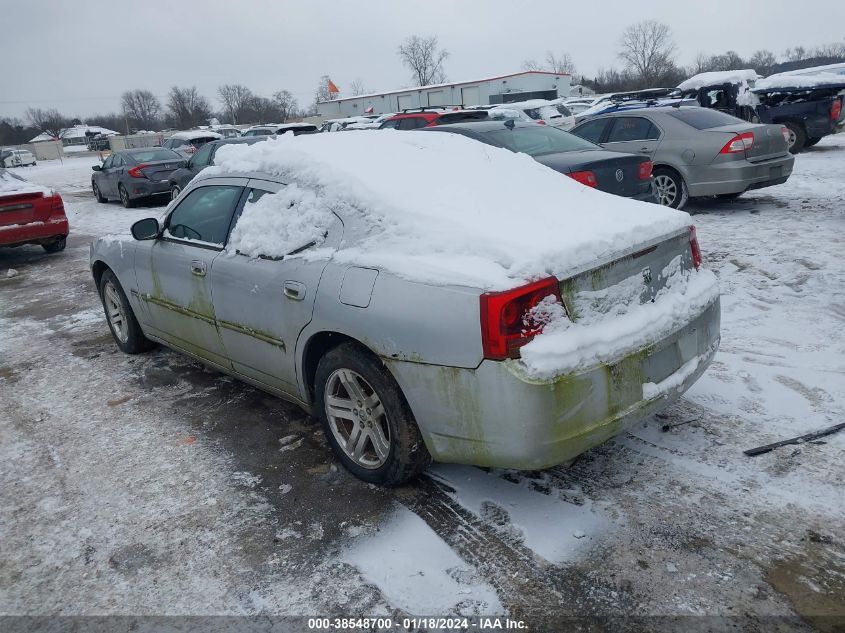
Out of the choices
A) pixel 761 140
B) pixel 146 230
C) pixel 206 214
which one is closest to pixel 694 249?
pixel 206 214

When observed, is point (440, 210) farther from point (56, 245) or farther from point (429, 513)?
point (56, 245)

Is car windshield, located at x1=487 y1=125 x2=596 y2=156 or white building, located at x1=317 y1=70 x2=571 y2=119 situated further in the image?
white building, located at x1=317 y1=70 x2=571 y2=119

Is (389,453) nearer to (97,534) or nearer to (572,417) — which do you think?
(572,417)

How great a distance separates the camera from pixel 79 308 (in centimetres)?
758

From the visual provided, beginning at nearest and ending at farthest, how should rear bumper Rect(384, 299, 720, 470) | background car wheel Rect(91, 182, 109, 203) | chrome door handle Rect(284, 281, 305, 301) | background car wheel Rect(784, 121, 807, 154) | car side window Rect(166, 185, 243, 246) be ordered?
rear bumper Rect(384, 299, 720, 470) → chrome door handle Rect(284, 281, 305, 301) → car side window Rect(166, 185, 243, 246) → background car wheel Rect(784, 121, 807, 154) → background car wheel Rect(91, 182, 109, 203)

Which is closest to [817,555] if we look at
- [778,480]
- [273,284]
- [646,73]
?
[778,480]

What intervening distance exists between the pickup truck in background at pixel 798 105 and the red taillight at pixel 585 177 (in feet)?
27.9

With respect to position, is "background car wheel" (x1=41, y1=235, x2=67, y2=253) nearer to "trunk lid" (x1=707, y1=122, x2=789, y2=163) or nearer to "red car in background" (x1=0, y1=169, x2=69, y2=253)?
"red car in background" (x1=0, y1=169, x2=69, y2=253)

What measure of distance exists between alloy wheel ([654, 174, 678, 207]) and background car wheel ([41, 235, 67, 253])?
30.9 ft

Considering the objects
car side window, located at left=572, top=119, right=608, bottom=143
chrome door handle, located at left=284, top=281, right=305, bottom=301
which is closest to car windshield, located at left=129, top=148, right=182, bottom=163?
car side window, located at left=572, top=119, right=608, bottom=143

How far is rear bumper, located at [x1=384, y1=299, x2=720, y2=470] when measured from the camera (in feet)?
8.67

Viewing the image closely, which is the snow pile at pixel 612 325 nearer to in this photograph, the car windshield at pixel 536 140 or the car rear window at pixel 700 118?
the car windshield at pixel 536 140

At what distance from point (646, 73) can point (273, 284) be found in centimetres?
7899

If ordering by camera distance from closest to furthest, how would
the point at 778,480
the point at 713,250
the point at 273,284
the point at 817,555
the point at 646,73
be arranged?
1. the point at 817,555
2. the point at 778,480
3. the point at 273,284
4. the point at 713,250
5. the point at 646,73
